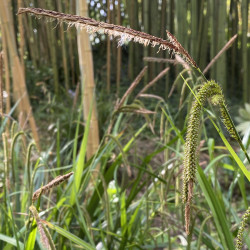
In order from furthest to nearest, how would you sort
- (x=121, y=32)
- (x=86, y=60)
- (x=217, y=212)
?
1. (x=86, y=60)
2. (x=217, y=212)
3. (x=121, y=32)

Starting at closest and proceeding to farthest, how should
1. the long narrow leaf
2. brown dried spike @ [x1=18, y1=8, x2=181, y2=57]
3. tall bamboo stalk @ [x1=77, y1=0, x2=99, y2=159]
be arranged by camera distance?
brown dried spike @ [x1=18, y1=8, x2=181, y2=57], the long narrow leaf, tall bamboo stalk @ [x1=77, y1=0, x2=99, y2=159]

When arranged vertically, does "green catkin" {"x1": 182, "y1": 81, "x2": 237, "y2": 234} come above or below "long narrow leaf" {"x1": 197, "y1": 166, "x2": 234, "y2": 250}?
above

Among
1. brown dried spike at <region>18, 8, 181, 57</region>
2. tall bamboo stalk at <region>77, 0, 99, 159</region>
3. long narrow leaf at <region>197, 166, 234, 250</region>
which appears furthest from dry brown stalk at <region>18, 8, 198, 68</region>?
tall bamboo stalk at <region>77, 0, 99, 159</region>

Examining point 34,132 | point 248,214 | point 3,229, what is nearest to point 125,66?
point 34,132

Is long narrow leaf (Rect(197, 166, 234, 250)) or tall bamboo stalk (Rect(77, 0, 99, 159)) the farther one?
tall bamboo stalk (Rect(77, 0, 99, 159))

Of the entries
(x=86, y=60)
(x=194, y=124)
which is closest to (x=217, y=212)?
(x=194, y=124)

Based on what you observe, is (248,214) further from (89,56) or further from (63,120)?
(63,120)

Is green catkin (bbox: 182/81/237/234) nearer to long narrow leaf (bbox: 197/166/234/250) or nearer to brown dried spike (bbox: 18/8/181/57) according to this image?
brown dried spike (bbox: 18/8/181/57)

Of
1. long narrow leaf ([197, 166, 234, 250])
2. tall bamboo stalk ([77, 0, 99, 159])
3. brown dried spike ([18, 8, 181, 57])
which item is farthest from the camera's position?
tall bamboo stalk ([77, 0, 99, 159])

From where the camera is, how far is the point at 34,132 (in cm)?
157

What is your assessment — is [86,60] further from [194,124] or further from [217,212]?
[194,124]

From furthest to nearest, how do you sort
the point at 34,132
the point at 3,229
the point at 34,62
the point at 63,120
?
1. the point at 34,62
2. the point at 63,120
3. the point at 34,132
4. the point at 3,229

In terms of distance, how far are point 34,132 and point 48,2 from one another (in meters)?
1.23

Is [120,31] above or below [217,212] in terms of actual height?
above
